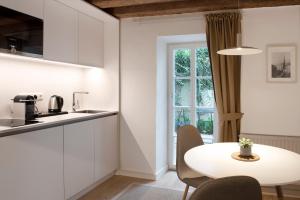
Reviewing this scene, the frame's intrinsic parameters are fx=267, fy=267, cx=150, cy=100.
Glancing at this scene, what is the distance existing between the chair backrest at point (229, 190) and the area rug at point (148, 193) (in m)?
2.05

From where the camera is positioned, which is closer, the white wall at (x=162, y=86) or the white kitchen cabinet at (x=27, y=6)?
the white kitchen cabinet at (x=27, y=6)

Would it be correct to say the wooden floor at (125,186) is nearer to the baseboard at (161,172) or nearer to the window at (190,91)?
the baseboard at (161,172)

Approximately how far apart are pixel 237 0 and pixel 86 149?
2545 millimetres

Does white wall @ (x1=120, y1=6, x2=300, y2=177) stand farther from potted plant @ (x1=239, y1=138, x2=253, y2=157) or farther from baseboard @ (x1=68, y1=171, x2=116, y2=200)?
potted plant @ (x1=239, y1=138, x2=253, y2=157)

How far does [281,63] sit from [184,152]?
5.56ft

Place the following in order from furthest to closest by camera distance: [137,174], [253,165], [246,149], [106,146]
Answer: [137,174] → [106,146] → [246,149] → [253,165]

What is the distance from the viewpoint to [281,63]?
129 inches

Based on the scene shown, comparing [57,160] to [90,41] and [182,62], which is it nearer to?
[90,41]

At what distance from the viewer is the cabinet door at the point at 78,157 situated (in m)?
2.91

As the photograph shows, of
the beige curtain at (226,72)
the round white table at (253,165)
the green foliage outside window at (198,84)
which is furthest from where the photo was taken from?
the green foliage outside window at (198,84)

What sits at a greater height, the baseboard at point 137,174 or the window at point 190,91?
the window at point 190,91

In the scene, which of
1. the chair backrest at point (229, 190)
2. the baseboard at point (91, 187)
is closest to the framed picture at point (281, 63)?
the chair backrest at point (229, 190)

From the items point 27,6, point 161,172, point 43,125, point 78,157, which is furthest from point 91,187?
point 27,6

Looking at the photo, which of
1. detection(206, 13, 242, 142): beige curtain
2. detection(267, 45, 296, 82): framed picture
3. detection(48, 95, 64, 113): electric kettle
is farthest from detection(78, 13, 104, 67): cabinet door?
detection(267, 45, 296, 82): framed picture
